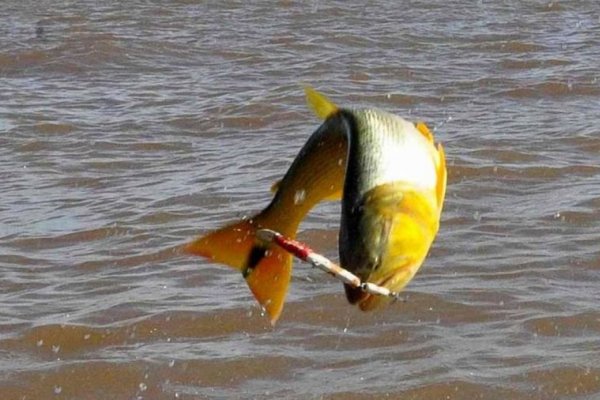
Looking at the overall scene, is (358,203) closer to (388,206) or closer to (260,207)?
(388,206)

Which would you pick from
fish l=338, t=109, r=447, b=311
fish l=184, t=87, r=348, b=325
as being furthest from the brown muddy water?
fish l=338, t=109, r=447, b=311

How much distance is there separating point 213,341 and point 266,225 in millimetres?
2769

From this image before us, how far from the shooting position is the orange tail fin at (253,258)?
78.2 inches

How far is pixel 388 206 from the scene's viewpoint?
1810mm

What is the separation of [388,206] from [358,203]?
0.06 metres

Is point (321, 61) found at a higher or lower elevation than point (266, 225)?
lower

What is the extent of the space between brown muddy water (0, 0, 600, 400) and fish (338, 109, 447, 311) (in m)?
2.47

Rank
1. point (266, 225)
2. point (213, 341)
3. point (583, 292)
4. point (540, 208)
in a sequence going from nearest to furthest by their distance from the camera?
1. point (266, 225)
2. point (213, 341)
3. point (583, 292)
4. point (540, 208)

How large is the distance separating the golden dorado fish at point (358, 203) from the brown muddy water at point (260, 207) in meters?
2.26

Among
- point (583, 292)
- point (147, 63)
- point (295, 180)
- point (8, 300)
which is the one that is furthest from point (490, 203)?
point (147, 63)

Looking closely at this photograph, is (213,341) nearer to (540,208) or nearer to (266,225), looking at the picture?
(540,208)

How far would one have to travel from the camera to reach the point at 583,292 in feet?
17.2

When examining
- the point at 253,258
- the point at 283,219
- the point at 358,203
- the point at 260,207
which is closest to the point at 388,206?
the point at 358,203

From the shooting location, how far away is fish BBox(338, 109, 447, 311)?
1.78m
